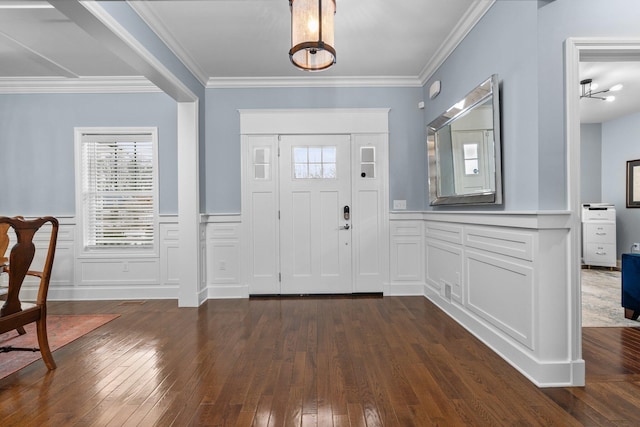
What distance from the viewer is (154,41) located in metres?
3.01

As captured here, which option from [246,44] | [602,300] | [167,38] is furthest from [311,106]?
[602,300]

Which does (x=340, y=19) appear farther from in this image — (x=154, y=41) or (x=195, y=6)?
(x=154, y=41)

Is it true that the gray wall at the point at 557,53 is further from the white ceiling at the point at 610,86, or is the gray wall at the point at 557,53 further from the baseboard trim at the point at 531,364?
the white ceiling at the point at 610,86

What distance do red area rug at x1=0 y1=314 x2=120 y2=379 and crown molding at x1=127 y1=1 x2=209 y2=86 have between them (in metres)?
2.82

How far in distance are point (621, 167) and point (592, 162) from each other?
476 millimetres

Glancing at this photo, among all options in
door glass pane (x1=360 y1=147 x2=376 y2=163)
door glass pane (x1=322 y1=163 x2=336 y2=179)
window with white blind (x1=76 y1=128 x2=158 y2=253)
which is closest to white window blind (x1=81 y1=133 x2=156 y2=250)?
window with white blind (x1=76 y1=128 x2=158 y2=253)

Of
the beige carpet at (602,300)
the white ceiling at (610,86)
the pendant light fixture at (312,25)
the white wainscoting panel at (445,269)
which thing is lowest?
the beige carpet at (602,300)

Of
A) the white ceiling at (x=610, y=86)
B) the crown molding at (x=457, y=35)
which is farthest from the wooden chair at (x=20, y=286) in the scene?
the white ceiling at (x=610, y=86)

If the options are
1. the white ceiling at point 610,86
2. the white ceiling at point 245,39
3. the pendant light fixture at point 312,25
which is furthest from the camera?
the white ceiling at point 610,86

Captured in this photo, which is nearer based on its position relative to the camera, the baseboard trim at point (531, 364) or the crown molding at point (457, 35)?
the baseboard trim at point (531, 364)

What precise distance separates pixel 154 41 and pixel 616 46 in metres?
3.53

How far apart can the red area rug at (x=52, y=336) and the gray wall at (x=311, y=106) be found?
176 centimetres

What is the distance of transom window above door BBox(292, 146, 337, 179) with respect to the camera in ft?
14.4

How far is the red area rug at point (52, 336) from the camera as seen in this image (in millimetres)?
2477
